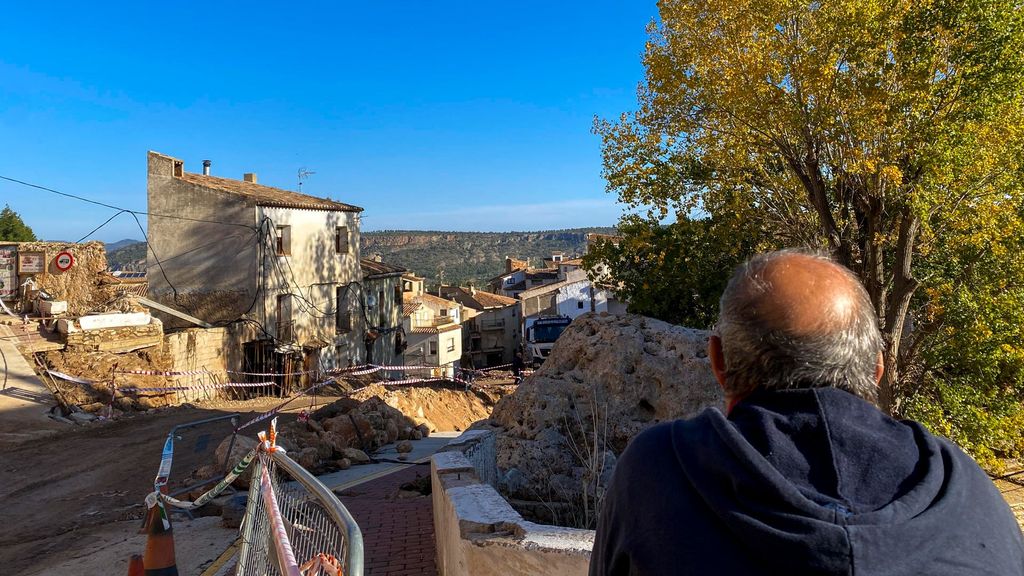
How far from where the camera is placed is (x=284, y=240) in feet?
82.3

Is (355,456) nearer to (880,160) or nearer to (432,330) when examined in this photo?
(880,160)

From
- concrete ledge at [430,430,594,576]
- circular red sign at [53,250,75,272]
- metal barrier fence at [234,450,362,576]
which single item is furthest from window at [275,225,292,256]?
metal barrier fence at [234,450,362,576]

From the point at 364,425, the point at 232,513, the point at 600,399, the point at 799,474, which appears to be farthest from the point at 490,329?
the point at 799,474

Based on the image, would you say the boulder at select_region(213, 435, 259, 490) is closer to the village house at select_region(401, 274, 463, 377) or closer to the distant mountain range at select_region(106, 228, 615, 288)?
the village house at select_region(401, 274, 463, 377)

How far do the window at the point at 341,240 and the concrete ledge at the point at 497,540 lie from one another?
24.0m

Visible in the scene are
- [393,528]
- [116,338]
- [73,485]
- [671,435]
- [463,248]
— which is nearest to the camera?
[671,435]

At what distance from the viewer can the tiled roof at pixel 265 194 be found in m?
23.8

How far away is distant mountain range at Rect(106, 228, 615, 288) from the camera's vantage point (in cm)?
10169

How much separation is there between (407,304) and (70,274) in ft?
80.9

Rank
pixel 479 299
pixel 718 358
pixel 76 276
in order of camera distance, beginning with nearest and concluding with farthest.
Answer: pixel 718 358 < pixel 76 276 < pixel 479 299

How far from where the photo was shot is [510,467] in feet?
20.0

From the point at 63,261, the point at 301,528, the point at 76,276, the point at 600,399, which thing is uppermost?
the point at 63,261

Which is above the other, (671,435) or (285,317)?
(671,435)

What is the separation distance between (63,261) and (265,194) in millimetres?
8203
